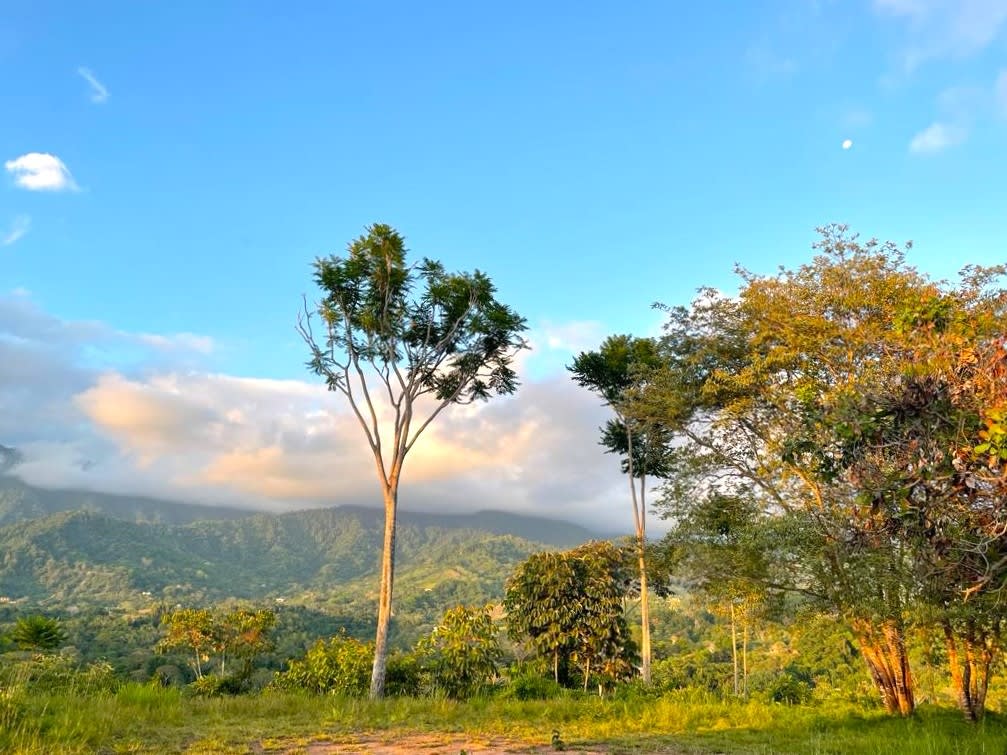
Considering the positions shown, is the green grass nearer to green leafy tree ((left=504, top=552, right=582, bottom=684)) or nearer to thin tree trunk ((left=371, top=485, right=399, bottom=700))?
thin tree trunk ((left=371, top=485, right=399, bottom=700))

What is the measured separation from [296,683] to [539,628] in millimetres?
9656

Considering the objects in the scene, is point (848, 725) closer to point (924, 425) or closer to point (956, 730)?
point (956, 730)

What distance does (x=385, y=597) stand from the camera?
60.6ft

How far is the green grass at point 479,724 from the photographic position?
9086 mm

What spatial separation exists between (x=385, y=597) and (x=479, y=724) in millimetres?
7018

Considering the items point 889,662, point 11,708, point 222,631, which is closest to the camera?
point 11,708

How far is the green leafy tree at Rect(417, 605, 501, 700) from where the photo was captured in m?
19.1

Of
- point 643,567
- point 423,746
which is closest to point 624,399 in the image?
point 643,567

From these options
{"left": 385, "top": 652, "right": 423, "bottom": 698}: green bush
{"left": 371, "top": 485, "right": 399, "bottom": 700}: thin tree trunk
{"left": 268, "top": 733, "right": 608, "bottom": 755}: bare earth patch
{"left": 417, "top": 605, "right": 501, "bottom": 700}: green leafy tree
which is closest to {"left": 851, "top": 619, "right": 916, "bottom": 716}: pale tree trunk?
{"left": 268, "top": 733, "right": 608, "bottom": 755}: bare earth patch

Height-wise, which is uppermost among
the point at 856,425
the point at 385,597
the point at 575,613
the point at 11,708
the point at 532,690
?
the point at 856,425

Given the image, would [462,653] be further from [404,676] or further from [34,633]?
[34,633]

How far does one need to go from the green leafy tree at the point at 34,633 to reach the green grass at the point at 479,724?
10.7m

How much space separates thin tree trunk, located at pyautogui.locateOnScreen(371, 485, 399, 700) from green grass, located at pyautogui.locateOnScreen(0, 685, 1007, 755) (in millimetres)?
2378

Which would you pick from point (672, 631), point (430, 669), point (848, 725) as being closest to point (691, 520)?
point (848, 725)
